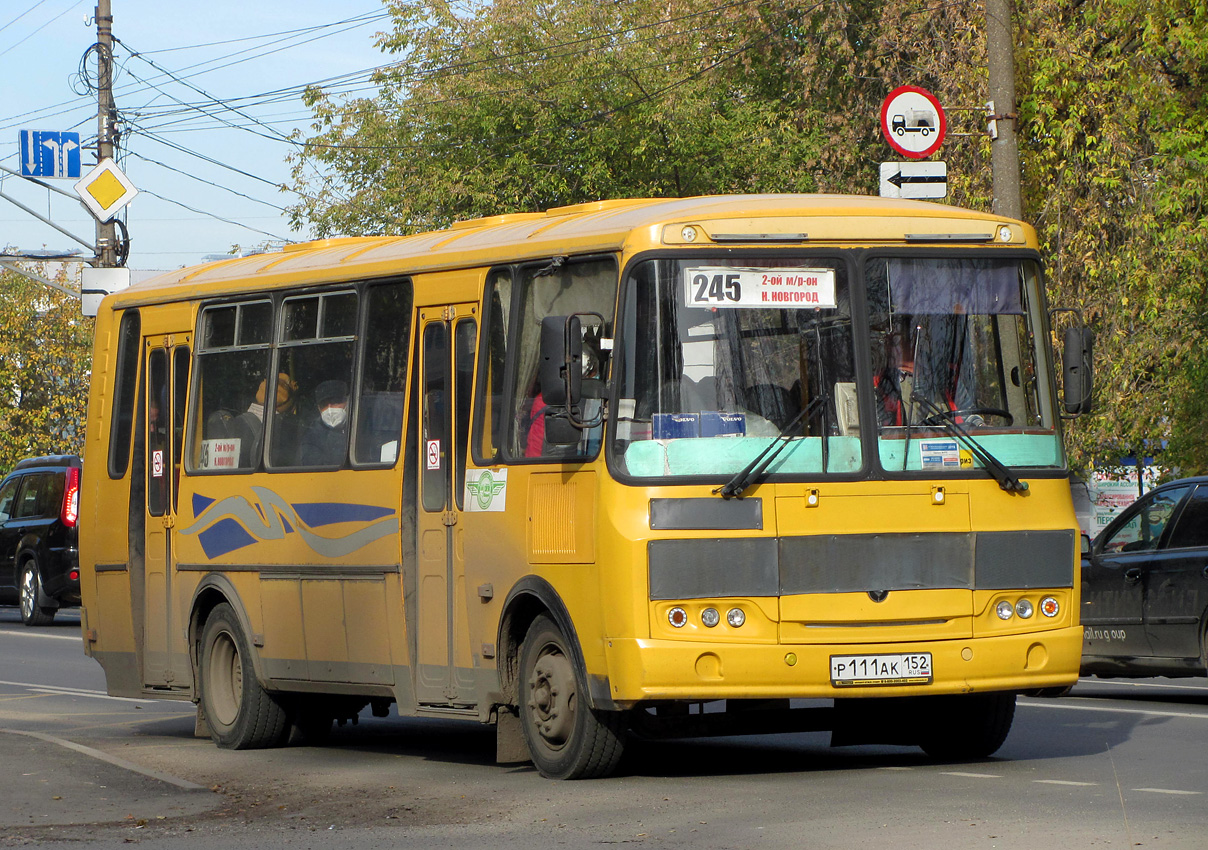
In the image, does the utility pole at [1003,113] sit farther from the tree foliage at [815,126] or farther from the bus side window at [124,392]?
the bus side window at [124,392]

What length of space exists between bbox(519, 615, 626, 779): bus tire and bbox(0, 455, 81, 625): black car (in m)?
17.9

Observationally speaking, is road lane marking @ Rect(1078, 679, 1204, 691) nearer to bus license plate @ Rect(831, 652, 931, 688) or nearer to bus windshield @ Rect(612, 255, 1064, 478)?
bus windshield @ Rect(612, 255, 1064, 478)

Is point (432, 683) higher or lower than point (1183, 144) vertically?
lower

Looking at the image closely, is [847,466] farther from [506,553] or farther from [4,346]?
[4,346]

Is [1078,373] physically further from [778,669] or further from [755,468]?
[778,669]

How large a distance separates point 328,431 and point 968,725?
3.94m

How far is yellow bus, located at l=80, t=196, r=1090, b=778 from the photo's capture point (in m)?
9.47

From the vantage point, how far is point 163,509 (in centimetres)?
1337

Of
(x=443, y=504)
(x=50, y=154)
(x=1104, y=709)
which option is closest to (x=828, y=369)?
(x=443, y=504)

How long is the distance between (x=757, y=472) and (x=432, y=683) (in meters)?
2.48

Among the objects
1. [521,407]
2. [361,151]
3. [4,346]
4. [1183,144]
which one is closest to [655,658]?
[521,407]

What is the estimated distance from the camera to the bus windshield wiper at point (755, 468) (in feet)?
31.0

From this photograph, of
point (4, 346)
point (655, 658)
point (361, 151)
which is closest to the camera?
point (655, 658)

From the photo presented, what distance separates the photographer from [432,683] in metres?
11.0
